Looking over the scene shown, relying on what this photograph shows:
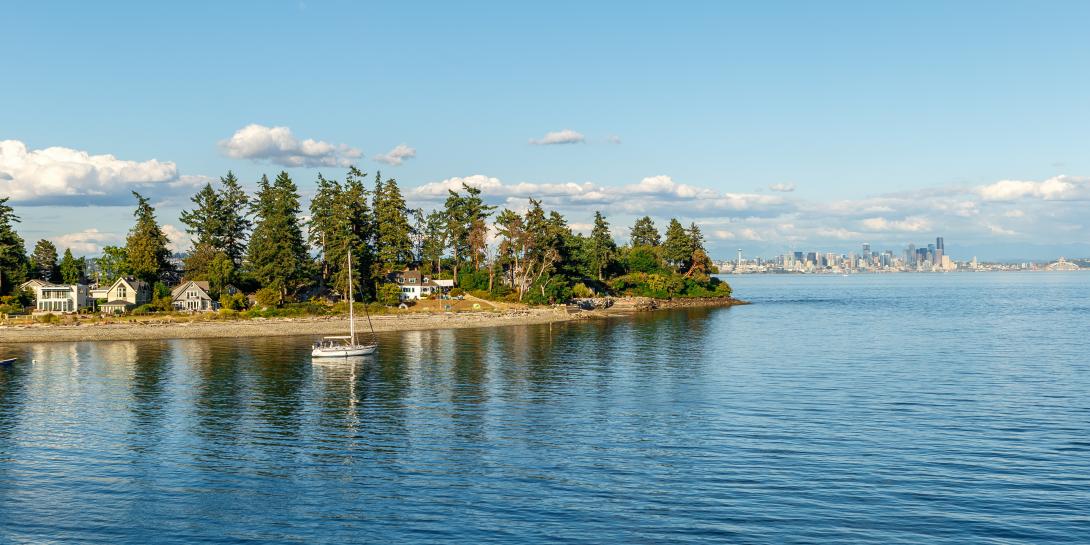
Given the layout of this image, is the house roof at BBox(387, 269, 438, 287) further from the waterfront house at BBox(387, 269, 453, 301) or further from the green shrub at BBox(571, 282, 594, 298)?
the green shrub at BBox(571, 282, 594, 298)

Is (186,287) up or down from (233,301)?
up

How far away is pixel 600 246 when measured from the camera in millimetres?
180750

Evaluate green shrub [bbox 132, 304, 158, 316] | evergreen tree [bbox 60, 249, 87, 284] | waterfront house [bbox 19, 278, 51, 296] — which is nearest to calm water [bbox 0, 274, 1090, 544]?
green shrub [bbox 132, 304, 158, 316]

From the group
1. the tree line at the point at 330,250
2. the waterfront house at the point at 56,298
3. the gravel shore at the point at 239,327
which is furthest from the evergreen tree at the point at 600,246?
the waterfront house at the point at 56,298

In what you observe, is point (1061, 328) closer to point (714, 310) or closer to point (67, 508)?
point (714, 310)

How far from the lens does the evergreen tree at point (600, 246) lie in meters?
180

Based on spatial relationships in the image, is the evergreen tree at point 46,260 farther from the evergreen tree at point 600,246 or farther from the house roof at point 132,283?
the evergreen tree at point 600,246

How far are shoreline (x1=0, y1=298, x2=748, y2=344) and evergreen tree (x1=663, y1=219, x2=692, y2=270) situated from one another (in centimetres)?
5351

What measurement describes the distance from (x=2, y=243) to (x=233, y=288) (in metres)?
38.6

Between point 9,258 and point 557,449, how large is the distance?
124730 mm

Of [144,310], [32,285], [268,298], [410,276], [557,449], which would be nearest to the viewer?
[557,449]

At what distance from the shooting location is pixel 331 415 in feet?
171

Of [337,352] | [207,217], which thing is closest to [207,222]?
[207,217]

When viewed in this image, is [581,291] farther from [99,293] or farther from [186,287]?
[99,293]
